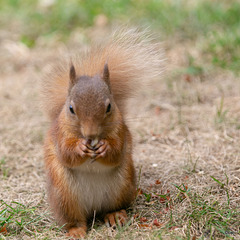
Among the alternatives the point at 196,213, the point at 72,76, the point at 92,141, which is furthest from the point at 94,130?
the point at 196,213

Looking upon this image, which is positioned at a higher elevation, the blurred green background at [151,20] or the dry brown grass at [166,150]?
the blurred green background at [151,20]

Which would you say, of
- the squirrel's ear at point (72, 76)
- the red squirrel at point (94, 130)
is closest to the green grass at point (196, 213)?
the red squirrel at point (94, 130)

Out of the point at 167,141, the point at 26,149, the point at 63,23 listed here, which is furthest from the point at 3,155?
the point at 63,23

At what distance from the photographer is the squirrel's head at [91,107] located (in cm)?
244

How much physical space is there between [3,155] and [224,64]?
109 inches

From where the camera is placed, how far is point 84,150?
8.29 ft

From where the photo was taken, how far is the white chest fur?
2.78 meters

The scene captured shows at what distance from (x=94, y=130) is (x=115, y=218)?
2.48ft

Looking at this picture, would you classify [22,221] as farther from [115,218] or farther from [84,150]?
[84,150]

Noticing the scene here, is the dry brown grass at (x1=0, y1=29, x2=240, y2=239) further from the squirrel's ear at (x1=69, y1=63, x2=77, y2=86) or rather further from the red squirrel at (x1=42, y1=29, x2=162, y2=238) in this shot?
the squirrel's ear at (x1=69, y1=63, x2=77, y2=86)

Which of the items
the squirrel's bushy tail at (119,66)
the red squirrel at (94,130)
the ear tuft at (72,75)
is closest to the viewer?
the red squirrel at (94,130)

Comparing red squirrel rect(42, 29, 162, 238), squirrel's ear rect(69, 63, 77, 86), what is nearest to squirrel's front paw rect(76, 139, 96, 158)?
red squirrel rect(42, 29, 162, 238)

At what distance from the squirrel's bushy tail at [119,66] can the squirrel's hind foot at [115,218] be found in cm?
71

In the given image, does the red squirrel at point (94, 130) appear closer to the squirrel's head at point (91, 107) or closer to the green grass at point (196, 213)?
the squirrel's head at point (91, 107)
